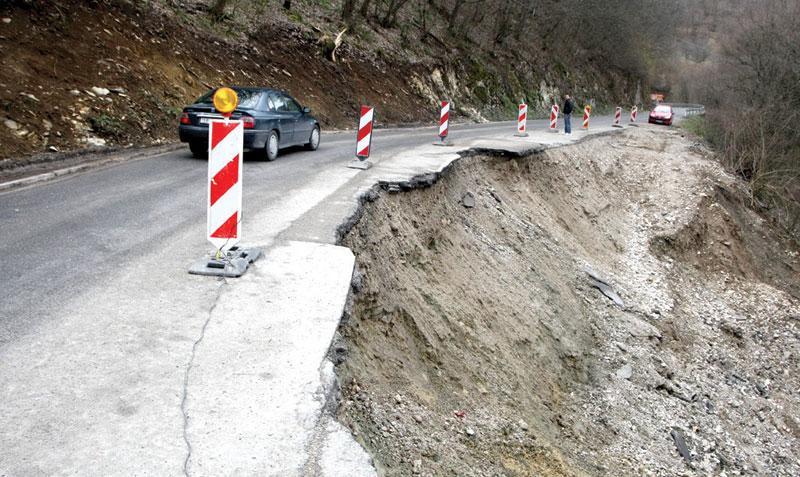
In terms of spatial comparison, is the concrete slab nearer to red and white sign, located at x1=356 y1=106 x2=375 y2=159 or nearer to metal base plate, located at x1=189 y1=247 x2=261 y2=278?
metal base plate, located at x1=189 y1=247 x2=261 y2=278

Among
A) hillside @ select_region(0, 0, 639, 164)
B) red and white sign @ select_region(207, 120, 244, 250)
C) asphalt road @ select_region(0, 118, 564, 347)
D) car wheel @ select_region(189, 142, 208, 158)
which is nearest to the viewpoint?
asphalt road @ select_region(0, 118, 564, 347)

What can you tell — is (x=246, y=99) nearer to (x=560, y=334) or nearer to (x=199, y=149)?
(x=199, y=149)

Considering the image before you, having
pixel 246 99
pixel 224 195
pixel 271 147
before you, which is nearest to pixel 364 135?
pixel 271 147

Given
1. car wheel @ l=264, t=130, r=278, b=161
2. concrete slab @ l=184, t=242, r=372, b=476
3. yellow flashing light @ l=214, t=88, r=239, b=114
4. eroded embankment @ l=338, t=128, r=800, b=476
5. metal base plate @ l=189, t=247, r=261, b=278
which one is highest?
yellow flashing light @ l=214, t=88, r=239, b=114

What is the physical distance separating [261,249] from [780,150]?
23.4 m

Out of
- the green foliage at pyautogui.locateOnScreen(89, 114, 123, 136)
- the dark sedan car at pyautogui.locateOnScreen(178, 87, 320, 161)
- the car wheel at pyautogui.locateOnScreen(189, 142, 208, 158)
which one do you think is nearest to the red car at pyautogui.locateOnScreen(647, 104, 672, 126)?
the dark sedan car at pyautogui.locateOnScreen(178, 87, 320, 161)

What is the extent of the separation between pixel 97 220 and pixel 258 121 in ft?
17.5

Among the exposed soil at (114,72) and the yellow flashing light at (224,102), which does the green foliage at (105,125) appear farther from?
the yellow flashing light at (224,102)

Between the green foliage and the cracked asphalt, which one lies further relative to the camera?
the green foliage

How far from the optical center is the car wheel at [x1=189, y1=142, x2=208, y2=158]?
39.8 feet

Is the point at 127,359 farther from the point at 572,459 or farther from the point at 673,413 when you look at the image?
the point at 673,413

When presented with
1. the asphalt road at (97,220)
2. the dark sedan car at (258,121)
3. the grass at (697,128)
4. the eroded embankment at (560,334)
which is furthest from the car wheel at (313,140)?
the grass at (697,128)

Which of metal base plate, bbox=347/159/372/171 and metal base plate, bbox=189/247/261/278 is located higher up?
metal base plate, bbox=347/159/372/171

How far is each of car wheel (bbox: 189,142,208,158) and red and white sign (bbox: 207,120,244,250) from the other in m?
7.13
